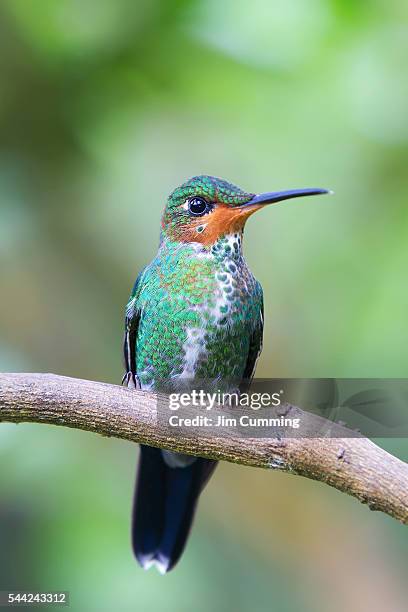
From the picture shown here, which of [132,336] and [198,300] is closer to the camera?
[198,300]

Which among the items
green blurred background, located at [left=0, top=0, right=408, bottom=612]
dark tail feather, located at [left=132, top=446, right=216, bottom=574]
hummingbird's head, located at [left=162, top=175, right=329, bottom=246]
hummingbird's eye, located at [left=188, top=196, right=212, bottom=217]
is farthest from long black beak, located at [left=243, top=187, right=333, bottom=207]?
dark tail feather, located at [left=132, top=446, right=216, bottom=574]

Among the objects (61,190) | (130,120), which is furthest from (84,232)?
(130,120)

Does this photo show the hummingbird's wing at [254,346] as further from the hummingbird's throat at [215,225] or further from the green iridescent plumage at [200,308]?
the hummingbird's throat at [215,225]

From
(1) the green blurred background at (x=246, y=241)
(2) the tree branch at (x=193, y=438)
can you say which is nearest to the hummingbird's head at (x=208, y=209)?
(2) the tree branch at (x=193, y=438)

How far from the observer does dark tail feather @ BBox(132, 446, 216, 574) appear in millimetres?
3906

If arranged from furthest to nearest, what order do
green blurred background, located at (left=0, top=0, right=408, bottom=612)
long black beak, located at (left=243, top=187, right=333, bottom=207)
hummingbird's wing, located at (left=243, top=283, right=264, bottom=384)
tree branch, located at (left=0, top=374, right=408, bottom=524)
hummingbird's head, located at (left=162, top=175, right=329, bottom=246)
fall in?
1. green blurred background, located at (left=0, top=0, right=408, bottom=612)
2. hummingbird's wing, located at (left=243, top=283, right=264, bottom=384)
3. hummingbird's head, located at (left=162, top=175, right=329, bottom=246)
4. long black beak, located at (left=243, top=187, right=333, bottom=207)
5. tree branch, located at (left=0, top=374, right=408, bottom=524)

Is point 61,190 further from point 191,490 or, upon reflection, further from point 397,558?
point 397,558

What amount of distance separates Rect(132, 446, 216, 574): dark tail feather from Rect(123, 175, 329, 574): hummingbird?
0.62 m

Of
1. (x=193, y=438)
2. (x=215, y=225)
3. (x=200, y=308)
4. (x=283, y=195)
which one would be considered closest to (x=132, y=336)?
(x=200, y=308)

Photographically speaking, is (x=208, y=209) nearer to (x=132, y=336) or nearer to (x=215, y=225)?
(x=215, y=225)

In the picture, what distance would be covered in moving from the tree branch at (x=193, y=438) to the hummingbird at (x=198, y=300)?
0.46 meters

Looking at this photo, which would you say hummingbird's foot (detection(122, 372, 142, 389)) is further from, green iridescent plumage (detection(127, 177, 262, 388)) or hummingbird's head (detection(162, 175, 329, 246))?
hummingbird's head (detection(162, 175, 329, 246))

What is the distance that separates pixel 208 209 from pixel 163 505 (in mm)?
1495

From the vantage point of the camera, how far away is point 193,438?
285 cm
